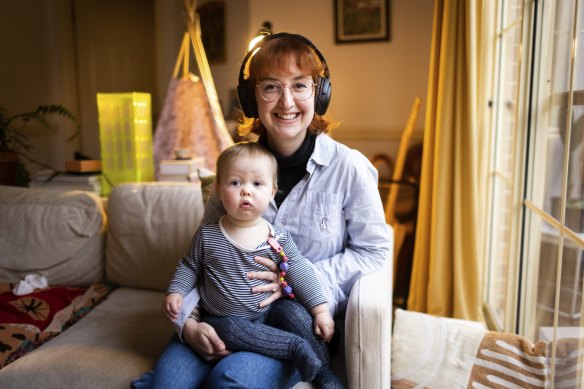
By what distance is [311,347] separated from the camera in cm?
118

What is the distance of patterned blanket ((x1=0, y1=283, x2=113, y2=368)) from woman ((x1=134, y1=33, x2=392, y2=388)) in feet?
1.91

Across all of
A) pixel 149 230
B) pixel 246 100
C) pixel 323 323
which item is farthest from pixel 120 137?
pixel 323 323

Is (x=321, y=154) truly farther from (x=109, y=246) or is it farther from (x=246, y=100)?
(x=109, y=246)

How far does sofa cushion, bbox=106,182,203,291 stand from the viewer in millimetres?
1892

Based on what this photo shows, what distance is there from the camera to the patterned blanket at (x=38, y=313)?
161 cm

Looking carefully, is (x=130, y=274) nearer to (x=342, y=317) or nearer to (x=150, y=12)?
(x=342, y=317)

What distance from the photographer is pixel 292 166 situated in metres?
1.42

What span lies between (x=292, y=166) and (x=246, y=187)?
0.77ft

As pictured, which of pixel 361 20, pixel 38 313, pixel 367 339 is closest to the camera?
pixel 367 339

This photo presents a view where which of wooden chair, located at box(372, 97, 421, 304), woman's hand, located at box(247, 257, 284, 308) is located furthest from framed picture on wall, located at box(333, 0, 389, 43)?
woman's hand, located at box(247, 257, 284, 308)

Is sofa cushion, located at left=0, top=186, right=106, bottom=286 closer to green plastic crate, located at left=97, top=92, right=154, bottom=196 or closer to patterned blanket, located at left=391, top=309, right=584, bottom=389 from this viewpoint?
green plastic crate, located at left=97, top=92, right=154, bottom=196

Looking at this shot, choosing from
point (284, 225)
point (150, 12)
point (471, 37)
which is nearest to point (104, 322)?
point (284, 225)

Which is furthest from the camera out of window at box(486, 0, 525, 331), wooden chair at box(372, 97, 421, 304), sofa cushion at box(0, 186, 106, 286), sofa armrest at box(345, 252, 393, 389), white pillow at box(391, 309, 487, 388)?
wooden chair at box(372, 97, 421, 304)

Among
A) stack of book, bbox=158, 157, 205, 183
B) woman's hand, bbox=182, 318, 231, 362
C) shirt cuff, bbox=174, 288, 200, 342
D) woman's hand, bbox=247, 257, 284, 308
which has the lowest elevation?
woman's hand, bbox=182, 318, 231, 362
